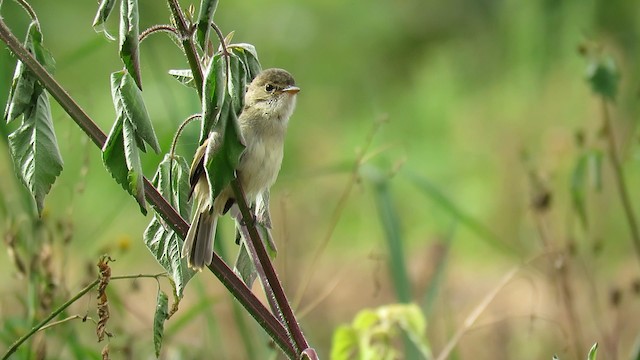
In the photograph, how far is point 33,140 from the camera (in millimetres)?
1606

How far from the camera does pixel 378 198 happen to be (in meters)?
3.12

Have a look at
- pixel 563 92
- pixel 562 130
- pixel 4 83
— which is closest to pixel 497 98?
pixel 563 92

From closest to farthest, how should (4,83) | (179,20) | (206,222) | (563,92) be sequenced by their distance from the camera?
(179,20)
(206,222)
(4,83)
(563,92)

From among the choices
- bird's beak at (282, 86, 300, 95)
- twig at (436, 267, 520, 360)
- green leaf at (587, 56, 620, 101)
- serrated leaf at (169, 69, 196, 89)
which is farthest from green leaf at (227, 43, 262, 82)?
green leaf at (587, 56, 620, 101)

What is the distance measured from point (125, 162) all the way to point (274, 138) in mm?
863

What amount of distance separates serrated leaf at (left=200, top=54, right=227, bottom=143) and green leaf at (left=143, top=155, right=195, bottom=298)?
25 cm

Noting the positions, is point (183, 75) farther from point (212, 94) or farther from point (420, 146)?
point (420, 146)

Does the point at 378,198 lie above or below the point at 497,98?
above

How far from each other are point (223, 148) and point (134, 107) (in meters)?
0.14

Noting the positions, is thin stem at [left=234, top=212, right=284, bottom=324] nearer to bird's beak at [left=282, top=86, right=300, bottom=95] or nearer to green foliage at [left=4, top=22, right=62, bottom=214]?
green foliage at [left=4, top=22, right=62, bottom=214]

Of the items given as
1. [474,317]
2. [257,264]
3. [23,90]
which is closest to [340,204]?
[474,317]

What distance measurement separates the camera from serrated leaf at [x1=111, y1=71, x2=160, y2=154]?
151 cm

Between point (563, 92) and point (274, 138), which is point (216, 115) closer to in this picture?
point (274, 138)

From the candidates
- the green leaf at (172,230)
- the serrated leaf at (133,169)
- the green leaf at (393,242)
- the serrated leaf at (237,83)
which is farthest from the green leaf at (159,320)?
the green leaf at (393,242)
